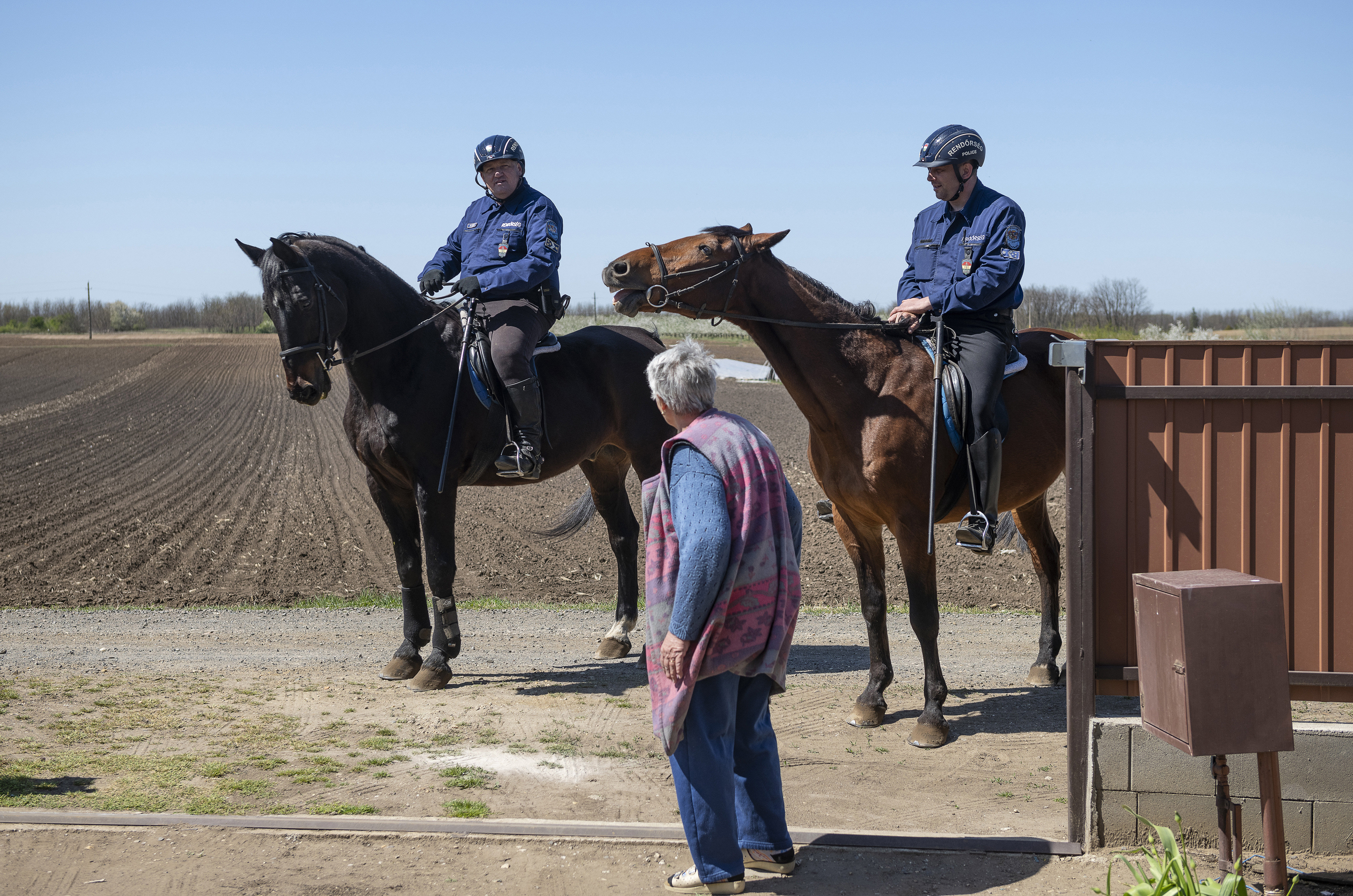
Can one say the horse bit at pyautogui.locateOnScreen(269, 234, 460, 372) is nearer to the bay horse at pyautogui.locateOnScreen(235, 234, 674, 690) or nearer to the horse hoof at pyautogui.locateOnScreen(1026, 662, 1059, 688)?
the bay horse at pyautogui.locateOnScreen(235, 234, 674, 690)

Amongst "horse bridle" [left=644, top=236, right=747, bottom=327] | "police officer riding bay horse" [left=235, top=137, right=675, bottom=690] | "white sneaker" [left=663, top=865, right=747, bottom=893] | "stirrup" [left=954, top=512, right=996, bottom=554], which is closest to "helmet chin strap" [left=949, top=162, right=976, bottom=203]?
"horse bridle" [left=644, top=236, right=747, bottom=327]

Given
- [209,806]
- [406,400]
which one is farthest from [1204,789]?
[406,400]

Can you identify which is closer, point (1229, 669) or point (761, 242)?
point (1229, 669)

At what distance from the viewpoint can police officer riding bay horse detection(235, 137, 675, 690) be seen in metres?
6.81

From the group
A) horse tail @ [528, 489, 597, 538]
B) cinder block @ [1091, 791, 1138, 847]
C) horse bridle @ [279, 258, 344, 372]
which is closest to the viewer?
cinder block @ [1091, 791, 1138, 847]

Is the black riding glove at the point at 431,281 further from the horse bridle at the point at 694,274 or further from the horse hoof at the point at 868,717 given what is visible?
the horse hoof at the point at 868,717

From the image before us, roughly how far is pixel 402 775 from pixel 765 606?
8.29ft

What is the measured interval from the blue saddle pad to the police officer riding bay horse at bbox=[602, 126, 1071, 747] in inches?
0.6

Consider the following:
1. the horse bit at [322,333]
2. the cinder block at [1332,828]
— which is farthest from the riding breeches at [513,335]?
the cinder block at [1332,828]

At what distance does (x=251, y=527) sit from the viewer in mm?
14297

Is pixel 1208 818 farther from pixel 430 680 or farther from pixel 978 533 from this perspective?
pixel 430 680

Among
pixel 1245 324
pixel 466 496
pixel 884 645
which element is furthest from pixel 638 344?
pixel 1245 324

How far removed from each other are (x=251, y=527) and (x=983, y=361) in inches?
451

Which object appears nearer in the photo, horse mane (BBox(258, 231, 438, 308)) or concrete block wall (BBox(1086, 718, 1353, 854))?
concrete block wall (BBox(1086, 718, 1353, 854))
